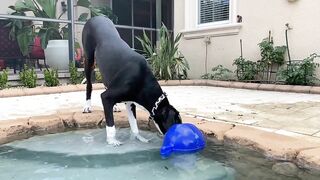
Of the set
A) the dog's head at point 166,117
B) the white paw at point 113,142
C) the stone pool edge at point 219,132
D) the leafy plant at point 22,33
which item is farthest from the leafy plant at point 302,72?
the leafy plant at point 22,33

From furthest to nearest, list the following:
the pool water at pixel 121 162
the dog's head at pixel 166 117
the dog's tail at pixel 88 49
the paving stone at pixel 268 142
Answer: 1. the dog's tail at pixel 88 49
2. the dog's head at pixel 166 117
3. the paving stone at pixel 268 142
4. the pool water at pixel 121 162

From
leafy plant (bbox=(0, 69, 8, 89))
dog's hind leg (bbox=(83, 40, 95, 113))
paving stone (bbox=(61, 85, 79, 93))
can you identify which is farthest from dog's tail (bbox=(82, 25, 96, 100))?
leafy plant (bbox=(0, 69, 8, 89))

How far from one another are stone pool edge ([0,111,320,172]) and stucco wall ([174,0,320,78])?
12.1 ft

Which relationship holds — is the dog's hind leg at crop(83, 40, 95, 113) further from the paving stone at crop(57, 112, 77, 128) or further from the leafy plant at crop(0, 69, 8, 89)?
the leafy plant at crop(0, 69, 8, 89)

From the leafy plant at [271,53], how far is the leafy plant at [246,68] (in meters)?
0.23

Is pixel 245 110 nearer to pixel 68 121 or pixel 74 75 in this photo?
pixel 68 121

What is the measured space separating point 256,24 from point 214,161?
15.5 feet

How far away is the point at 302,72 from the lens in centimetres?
526

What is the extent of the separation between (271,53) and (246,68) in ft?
1.77

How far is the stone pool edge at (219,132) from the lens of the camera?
1920 mm

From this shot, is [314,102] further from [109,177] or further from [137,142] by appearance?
[109,177]

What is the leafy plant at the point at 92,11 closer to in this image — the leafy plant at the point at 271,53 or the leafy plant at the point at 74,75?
the leafy plant at the point at 74,75

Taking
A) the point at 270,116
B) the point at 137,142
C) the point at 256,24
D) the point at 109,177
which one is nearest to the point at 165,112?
the point at 137,142

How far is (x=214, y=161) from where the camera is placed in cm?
209
